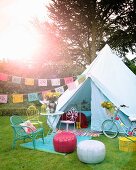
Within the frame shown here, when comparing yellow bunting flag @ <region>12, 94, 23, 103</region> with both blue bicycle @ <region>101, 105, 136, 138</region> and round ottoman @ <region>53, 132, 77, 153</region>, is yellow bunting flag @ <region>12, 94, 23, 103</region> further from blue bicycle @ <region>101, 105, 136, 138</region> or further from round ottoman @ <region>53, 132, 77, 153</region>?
round ottoman @ <region>53, 132, 77, 153</region>

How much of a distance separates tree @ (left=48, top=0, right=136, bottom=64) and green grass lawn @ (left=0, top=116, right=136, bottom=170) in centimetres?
1320

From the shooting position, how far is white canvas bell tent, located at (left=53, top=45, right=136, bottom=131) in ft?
31.3

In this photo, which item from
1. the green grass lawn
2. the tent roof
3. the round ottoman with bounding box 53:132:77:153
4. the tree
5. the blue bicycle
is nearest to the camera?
the green grass lawn

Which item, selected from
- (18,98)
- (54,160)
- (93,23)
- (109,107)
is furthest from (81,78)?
(93,23)

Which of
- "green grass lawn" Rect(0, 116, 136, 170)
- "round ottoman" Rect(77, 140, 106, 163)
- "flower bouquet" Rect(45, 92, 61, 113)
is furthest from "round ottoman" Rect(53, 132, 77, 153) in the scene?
"flower bouquet" Rect(45, 92, 61, 113)

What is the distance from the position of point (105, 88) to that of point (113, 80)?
875 millimetres

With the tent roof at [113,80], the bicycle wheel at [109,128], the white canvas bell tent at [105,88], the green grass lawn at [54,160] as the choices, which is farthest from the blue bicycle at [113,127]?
the green grass lawn at [54,160]

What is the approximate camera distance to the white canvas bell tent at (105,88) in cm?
955

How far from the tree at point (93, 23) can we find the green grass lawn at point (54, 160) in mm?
13203

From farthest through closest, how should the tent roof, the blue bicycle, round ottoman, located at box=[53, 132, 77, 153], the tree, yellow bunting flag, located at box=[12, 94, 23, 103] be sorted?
the tree < yellow bunting flag, located at box=[12, 94, 23, 103] < the tent roof < the blue bicycle < round ottoman, located at box=[53, 132, 77, 153]

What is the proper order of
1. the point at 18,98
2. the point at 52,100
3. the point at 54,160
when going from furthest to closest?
1. the point at 18,98
2. the point at 52,100
3. the point at 54,160

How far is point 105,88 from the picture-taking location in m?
9.63

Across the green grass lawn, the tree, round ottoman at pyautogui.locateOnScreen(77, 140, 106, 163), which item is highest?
the tree

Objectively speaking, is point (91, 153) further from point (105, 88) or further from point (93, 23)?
point (93, 23)
